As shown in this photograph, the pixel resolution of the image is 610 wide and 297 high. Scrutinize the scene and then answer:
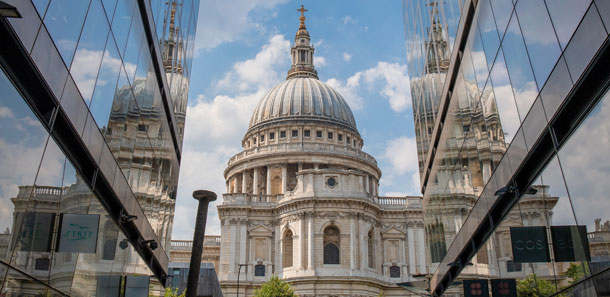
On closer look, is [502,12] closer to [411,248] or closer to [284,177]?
[411,248]

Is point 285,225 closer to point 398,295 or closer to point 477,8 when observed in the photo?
point 398,295

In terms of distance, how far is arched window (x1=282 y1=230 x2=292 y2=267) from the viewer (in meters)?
66.9

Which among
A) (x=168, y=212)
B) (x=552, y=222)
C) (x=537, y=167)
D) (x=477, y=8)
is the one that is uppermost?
(x=477, y=8)

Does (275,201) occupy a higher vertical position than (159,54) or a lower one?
higher

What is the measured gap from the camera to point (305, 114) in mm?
90688

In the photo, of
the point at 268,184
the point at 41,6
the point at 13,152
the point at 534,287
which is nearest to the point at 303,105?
the point at 268,184

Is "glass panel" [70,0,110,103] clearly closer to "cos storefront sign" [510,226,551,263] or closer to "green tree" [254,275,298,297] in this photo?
"cos storefront sign" [510,226,551,263]

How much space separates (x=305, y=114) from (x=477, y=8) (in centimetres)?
7307

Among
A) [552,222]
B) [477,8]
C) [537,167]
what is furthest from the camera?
[477,8]

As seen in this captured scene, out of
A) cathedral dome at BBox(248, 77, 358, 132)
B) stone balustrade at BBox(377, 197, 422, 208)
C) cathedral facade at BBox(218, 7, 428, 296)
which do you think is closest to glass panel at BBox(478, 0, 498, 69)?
cathedral facade at BBox(218, 7, 428, 296)

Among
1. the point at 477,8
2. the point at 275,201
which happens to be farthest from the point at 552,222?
the point at 275,201

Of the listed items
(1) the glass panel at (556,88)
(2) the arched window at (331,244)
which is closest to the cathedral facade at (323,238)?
(2) the arched window at (331,244)

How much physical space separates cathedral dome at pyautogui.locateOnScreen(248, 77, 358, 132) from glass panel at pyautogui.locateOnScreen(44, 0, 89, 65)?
7631 centimetres

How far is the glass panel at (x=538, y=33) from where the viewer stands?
11805 mm
